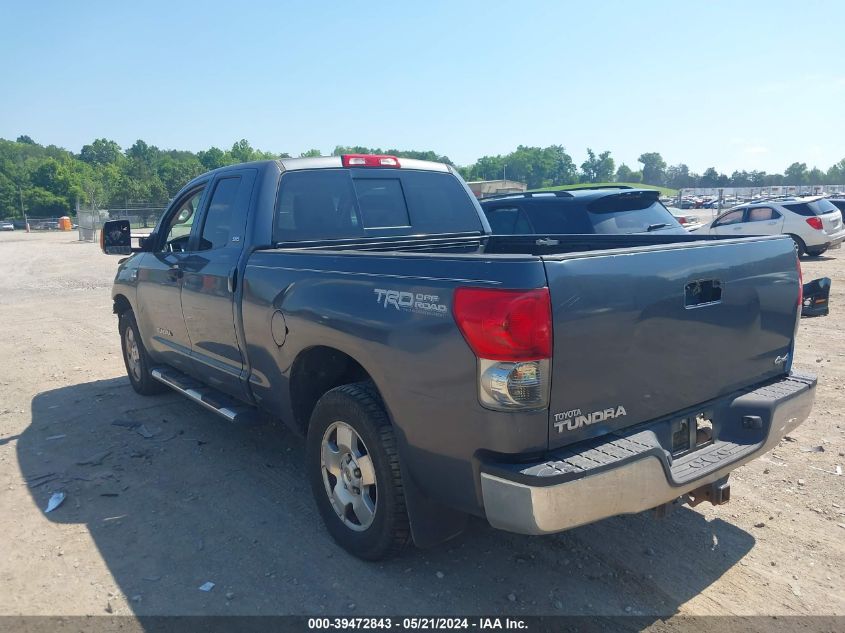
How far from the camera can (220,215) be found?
184 inches

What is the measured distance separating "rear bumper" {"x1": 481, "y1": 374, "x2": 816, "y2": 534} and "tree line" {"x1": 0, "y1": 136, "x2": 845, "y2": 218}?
76.3 metres

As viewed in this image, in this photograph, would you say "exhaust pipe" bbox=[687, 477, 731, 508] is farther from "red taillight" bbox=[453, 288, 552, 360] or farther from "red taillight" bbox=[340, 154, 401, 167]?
"red taillight" bbox=[340, 154, 401, 167]

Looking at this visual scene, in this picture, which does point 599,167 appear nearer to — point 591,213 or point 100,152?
point 100,152

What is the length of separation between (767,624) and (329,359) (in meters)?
2.49

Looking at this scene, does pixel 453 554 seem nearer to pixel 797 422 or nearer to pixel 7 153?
pixel 797 422

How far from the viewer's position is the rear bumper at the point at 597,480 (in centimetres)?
239

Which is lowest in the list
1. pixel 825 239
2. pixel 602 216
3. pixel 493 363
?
pixel 825 239

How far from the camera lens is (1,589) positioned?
3.24m

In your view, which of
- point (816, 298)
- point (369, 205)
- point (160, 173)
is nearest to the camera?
point (816, 298)

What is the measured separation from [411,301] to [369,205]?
6.74ft

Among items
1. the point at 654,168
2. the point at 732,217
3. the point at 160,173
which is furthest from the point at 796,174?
the point at 732,217

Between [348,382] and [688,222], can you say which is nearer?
[348,382]

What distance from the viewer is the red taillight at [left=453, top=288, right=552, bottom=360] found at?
94.3 inches

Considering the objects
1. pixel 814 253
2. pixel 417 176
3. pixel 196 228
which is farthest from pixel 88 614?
pixel 814 253
